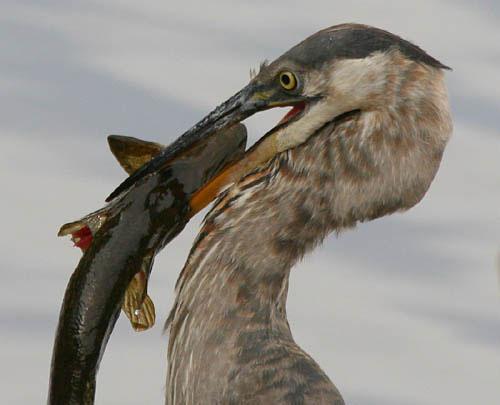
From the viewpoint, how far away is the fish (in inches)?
437

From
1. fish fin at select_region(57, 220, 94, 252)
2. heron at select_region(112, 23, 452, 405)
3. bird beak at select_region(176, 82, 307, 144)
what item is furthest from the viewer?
fish fin at select_region(57, 220, 94, 252)

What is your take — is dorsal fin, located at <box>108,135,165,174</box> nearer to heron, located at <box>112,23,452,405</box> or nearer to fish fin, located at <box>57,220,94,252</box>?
fish fin, located at <box>57,220,94,252</box>

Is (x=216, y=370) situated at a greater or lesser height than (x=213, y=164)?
lesser

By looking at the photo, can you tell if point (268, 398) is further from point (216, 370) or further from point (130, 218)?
point (130, 218)

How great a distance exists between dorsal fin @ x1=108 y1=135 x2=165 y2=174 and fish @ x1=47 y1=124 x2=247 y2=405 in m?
0.14

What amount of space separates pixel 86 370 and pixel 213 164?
3.32ft

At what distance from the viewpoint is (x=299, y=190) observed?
10922mm

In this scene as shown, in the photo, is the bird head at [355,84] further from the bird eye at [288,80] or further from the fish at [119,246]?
the fish at [119,246]

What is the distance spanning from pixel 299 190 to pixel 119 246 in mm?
804

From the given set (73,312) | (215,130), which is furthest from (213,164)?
(73,312)

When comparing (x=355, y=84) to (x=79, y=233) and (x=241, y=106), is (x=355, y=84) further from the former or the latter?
(x=79, y=233)

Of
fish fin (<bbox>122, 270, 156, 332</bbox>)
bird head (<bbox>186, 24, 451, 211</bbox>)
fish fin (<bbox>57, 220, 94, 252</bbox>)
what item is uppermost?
bird head (<bbox>186, 24, 451, 211</bbox>)

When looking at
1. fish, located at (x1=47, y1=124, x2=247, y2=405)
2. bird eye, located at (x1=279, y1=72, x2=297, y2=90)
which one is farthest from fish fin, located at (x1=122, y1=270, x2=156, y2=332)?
bird eye, located at (x1=279, y1=72, x2=297, y2=90)

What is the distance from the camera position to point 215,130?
11133 millimetres
